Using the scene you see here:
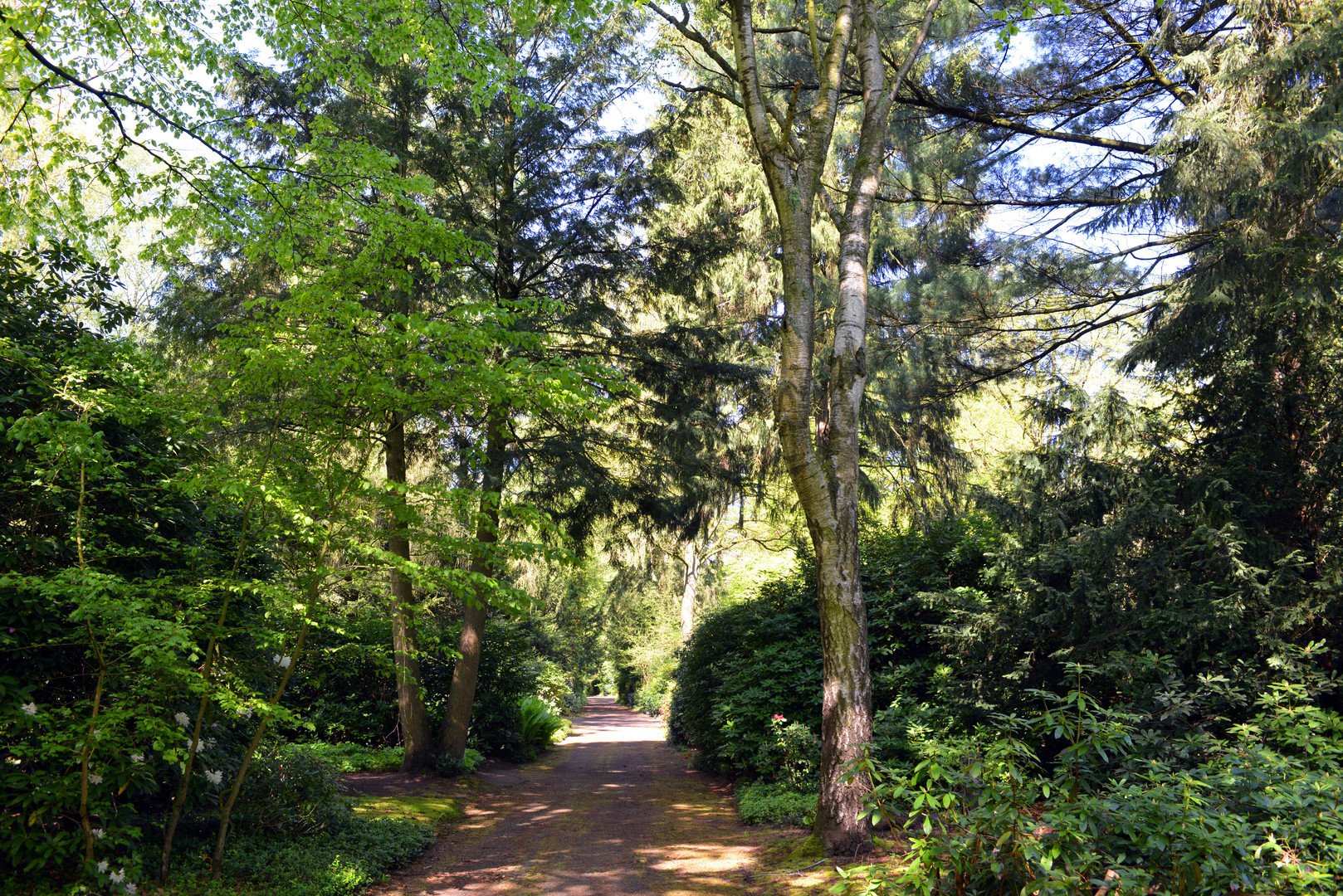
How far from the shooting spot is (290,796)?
639 cm

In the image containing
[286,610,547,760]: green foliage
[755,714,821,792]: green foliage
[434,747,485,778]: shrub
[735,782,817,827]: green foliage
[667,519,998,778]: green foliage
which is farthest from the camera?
[286,610,547,760]: green foliage

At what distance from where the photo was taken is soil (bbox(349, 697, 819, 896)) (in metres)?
6.07

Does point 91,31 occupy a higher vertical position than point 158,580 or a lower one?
higher

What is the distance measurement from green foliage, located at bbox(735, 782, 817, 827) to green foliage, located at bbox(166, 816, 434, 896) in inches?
134

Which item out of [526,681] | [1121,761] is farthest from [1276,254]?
[526,681]

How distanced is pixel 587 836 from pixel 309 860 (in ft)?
9.75

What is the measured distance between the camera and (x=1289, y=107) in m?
6.01

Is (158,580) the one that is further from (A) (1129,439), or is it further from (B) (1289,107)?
(B) (1289,107)

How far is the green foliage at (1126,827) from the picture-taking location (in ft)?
10.5

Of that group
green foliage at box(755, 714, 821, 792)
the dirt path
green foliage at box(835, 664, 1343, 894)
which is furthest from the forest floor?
green foliage at box(835, 664, 1343, 894)

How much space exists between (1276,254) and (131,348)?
857 centimetres

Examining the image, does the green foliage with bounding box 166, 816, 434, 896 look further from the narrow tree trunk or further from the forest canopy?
the narrow tree trunk

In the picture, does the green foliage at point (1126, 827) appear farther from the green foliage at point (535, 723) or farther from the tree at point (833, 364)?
the green foliage at point (535, 723)

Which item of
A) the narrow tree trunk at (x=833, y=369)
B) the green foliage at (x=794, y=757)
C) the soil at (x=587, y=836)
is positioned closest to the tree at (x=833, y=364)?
the narrow tree trunk at (x=833, y=369)
